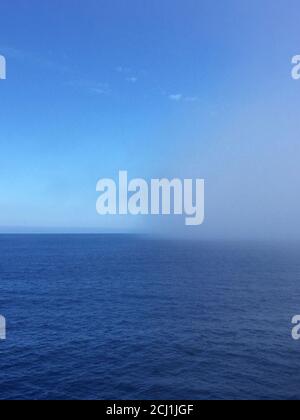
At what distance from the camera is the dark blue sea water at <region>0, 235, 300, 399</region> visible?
33.8 meters

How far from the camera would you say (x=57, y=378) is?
35.4 m

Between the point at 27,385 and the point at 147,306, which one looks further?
the point at 147,306

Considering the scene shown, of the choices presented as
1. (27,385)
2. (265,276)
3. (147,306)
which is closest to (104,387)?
(27,385)

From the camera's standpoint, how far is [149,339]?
46.8 m

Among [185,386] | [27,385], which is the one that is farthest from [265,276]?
[27,385]

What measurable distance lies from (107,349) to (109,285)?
136 ft

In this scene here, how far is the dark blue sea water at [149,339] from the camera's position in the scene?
33.8m

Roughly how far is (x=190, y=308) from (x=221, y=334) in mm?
14108

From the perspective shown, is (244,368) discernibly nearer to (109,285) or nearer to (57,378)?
(57,378)
